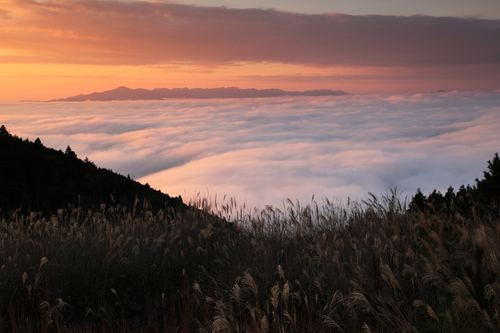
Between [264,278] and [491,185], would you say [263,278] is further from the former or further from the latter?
[491,185]

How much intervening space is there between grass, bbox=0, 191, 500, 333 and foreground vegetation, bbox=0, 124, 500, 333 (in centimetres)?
2

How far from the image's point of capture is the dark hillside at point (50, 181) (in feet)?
27.5

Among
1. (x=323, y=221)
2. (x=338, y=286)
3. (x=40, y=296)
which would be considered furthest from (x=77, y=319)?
(x=323, y=221)

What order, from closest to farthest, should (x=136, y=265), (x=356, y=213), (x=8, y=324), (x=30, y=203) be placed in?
(x=8, y=324) < (x=136, y=265) < (x=356, y=213) < (x=30, y=203)

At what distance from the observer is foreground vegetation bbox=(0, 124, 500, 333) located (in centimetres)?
325

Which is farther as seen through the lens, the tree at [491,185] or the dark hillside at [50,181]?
the dark hillside at [50,181]

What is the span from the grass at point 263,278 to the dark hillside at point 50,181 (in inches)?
110

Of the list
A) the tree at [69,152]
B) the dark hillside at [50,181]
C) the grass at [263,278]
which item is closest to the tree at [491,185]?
the grass at [263,278]

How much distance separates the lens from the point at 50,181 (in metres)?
9.08

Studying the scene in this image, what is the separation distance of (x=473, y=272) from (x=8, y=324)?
15.2 feet

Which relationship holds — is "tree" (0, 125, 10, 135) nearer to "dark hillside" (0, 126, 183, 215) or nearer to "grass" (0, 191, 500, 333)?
"dark hillside" (0, 126, 183, 215)

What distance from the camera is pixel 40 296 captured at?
4383 mm

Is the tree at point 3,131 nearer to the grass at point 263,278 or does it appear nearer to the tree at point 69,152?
the tree at point 69,152

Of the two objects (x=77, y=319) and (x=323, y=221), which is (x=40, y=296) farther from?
(x=323, y=221)
